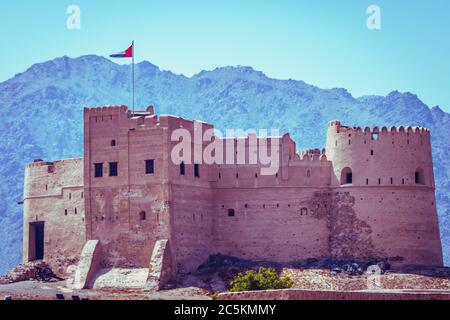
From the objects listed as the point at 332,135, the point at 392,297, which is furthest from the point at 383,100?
the point at 392,297

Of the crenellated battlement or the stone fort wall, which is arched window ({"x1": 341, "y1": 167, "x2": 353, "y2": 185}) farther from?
the stone fort wall

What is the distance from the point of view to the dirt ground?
62156 millimetres

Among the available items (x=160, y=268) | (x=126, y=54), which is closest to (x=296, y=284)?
(x=160, y=268)

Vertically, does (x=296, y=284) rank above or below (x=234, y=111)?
below

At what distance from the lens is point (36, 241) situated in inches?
2857

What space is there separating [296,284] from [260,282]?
3698 millimetres

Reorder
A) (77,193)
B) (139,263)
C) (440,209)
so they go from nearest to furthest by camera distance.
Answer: (139,263) → (77,193) → (440,209)

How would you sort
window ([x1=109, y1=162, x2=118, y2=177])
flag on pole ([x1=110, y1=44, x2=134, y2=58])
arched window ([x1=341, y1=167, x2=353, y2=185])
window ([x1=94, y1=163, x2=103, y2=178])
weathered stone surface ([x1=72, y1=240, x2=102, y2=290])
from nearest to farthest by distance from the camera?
weathered stone surface ([x1=72, y1=240, x2=102, y2=290]), window ([x1=109, y1=162, x2=118, y2=177]), window ([x1=94, y1=163, x2=103, y2=178]), arched window ([x1=341, y1=167, x2=353, y2=185]), flag on pole ([x1=110, y1=44, x2=134, y2=58])

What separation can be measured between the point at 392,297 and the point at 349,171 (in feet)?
92.4

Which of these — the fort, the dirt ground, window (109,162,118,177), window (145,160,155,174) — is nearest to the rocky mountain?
the fort

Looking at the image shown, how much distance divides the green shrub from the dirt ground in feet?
5.04

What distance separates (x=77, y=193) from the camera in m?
69.2

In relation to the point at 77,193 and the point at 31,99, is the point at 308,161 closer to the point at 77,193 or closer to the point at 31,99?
the point at 77,193

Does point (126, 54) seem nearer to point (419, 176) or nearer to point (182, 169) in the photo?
point (182, 169)
